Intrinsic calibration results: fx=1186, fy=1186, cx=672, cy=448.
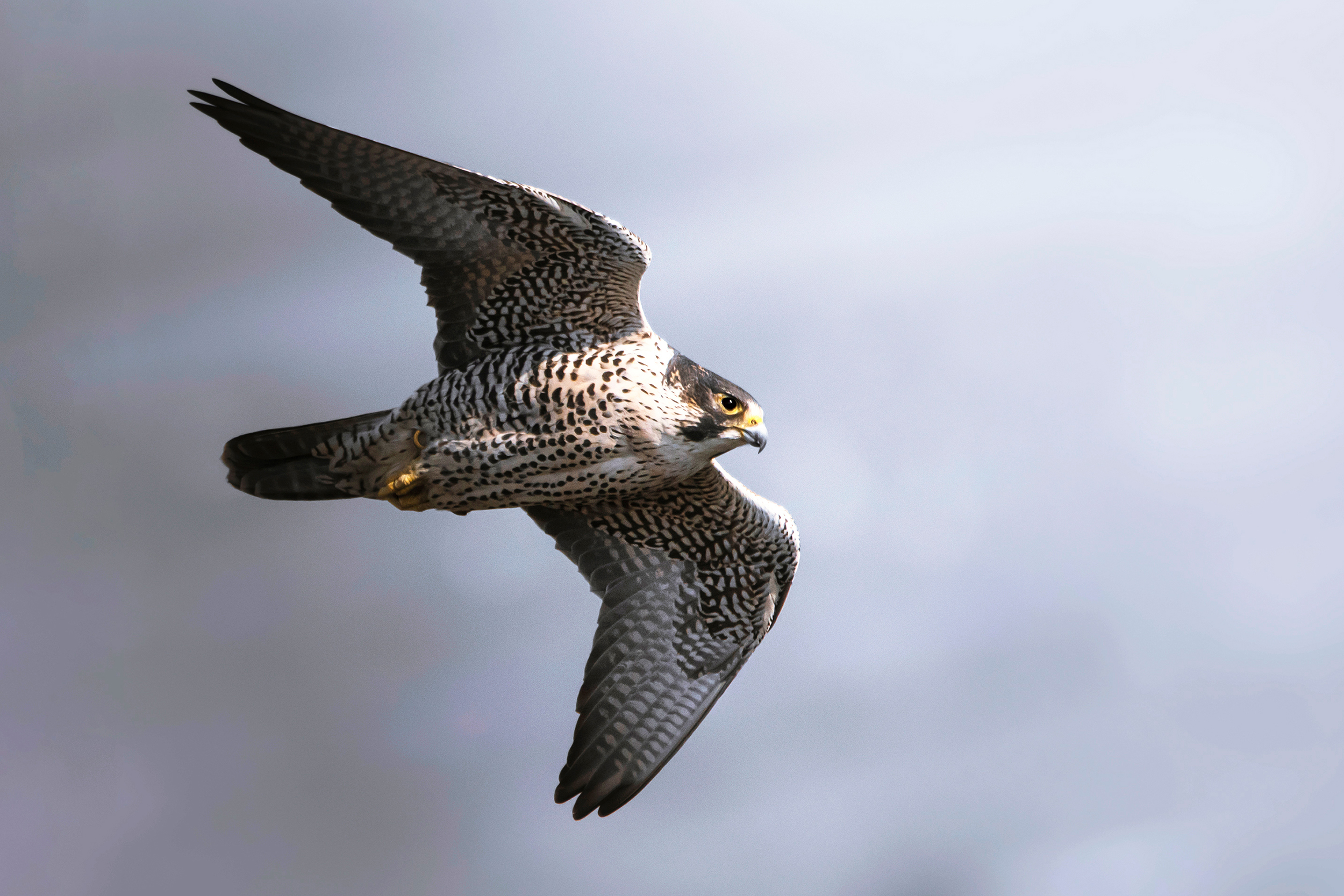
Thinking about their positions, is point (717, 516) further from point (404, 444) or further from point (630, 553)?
point (404, 444)

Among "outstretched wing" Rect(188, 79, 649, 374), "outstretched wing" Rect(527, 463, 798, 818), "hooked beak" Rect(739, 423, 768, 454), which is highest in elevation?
"outstretched wing" Rect(188, 79, 649, 374)

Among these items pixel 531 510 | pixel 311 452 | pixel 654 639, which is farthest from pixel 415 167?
pixel 654 639

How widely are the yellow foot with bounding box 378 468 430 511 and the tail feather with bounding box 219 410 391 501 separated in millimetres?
237

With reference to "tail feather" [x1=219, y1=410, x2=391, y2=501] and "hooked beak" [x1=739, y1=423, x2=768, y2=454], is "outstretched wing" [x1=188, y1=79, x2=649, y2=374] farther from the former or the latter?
"hooked beak" [x1=739, y1=423, x2=768, y2=454]

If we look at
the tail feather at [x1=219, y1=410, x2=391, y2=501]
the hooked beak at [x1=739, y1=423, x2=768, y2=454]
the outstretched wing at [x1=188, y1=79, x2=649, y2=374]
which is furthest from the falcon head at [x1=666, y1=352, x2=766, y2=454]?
the tail feather at [x1=219, y1=410, x2=391, y2=501]

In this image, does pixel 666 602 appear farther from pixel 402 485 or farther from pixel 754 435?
pixel 402 485

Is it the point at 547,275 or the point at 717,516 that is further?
the point at 717,516

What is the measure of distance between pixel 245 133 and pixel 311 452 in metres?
1.43

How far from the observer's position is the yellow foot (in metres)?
5.24

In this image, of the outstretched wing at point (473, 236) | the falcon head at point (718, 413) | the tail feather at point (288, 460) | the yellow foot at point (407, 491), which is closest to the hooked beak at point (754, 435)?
the falcon head at point (718, 413)

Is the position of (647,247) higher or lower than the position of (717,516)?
higher

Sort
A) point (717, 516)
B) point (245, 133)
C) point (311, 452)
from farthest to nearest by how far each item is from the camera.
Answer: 1. point (717, 516)
2. point (311, 452)
3. point (245, 133)

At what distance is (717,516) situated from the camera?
235 inches

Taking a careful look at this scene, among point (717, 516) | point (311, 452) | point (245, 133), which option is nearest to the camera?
point (245, 133)
